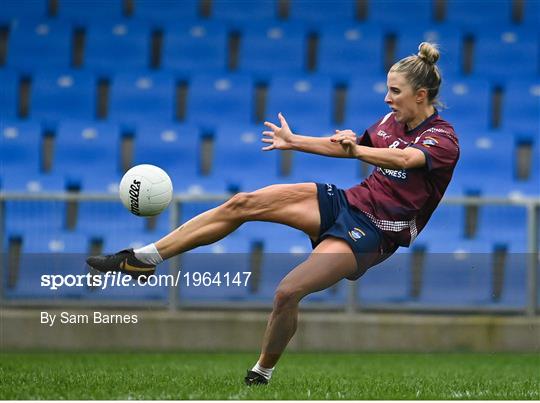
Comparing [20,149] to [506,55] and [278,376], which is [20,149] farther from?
[278,376]

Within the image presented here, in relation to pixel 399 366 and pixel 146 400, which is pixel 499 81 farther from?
pixel 146 400

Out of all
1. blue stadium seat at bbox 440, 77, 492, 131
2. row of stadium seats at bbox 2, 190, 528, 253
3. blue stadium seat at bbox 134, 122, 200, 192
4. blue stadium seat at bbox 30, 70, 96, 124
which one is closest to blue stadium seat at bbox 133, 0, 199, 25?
blue stadium seat at bbox 30, 70, 96, 124

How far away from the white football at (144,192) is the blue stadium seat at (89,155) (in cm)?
626

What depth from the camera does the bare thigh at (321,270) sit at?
237 inches

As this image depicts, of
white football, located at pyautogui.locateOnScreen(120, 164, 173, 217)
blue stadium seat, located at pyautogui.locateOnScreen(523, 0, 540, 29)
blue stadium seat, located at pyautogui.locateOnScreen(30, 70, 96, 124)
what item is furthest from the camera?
blue stadium seat, located at pyautogui.locateOnScreen(523, 0, 540, 29)

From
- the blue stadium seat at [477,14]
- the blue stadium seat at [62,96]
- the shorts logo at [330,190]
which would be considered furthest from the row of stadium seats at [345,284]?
the blue stadium seat at [477,14]

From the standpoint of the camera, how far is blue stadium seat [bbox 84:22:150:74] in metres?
14.3

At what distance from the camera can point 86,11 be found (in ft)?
48.6

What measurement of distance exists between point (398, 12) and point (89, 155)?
4.58 meters

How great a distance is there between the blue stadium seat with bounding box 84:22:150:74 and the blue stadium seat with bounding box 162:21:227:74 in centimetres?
30

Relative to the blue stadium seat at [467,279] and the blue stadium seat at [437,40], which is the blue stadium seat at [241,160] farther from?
the blue stadium seat at [467,279]

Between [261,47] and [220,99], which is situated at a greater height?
[261,47]

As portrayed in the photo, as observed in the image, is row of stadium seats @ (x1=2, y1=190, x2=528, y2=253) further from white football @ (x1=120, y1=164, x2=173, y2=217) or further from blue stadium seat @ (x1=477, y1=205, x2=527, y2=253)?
white football @ (x1=120, y1=164, x2=173, y2=217)

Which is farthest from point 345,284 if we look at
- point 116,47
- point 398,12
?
point 116,47
